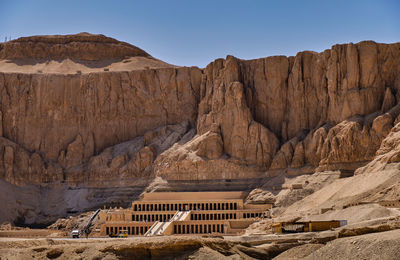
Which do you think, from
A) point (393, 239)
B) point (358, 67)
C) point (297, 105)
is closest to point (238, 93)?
point (297, 105)

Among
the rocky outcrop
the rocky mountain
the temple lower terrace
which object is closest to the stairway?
the temple lower terrace

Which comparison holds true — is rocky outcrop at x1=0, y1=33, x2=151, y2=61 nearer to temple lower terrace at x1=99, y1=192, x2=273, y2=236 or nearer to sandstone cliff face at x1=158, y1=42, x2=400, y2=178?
sandstone cliff face at x1=158, y1=42, x2=400, y2=178

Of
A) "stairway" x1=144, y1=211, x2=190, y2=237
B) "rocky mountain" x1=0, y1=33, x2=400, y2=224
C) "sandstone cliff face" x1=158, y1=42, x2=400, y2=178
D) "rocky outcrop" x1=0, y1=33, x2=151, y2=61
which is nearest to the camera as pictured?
"stairway" x1=144, y1=211, x2=190, y2=237

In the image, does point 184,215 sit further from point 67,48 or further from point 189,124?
point 67,48

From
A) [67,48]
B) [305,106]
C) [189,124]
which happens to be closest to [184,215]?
[189,124]

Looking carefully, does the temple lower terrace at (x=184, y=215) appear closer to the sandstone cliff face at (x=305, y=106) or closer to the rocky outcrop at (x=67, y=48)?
the sandstone cliff face at (x=305, y=106)

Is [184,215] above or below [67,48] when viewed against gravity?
below

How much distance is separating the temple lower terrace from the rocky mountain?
475cm

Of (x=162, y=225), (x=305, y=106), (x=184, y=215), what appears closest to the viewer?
(x=162, y=225)

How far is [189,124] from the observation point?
435ft

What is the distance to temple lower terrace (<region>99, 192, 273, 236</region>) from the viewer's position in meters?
102

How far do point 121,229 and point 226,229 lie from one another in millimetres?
16364

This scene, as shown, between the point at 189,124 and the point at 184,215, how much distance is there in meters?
28.5

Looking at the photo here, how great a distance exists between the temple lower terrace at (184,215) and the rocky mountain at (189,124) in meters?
4.75
